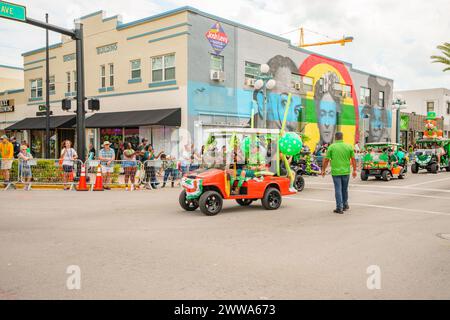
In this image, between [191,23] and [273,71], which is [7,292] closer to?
[191,23]

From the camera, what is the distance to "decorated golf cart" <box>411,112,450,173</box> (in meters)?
24.3

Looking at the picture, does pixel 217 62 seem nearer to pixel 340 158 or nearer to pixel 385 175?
pixel 385 175

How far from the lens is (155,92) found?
921 inches

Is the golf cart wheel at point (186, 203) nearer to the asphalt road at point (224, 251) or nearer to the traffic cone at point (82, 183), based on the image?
the asphalt road at point (224, 251)

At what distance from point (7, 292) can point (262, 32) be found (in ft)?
78.7

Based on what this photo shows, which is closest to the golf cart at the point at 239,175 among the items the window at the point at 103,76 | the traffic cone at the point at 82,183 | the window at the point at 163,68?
the traffic cone at the point at 82,183

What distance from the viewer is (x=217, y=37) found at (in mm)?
23375

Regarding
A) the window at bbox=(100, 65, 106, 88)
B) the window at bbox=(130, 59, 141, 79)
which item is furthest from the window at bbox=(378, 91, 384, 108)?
the window at bbox=(100, 65, 106, 88)

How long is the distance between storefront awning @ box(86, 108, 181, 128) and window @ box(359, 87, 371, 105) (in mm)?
21215

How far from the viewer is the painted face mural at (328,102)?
30.9 m

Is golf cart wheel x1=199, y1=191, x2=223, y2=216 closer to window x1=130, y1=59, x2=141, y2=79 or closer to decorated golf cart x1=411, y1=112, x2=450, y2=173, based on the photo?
window x1=130, y1=59, x2=141, y2=79
